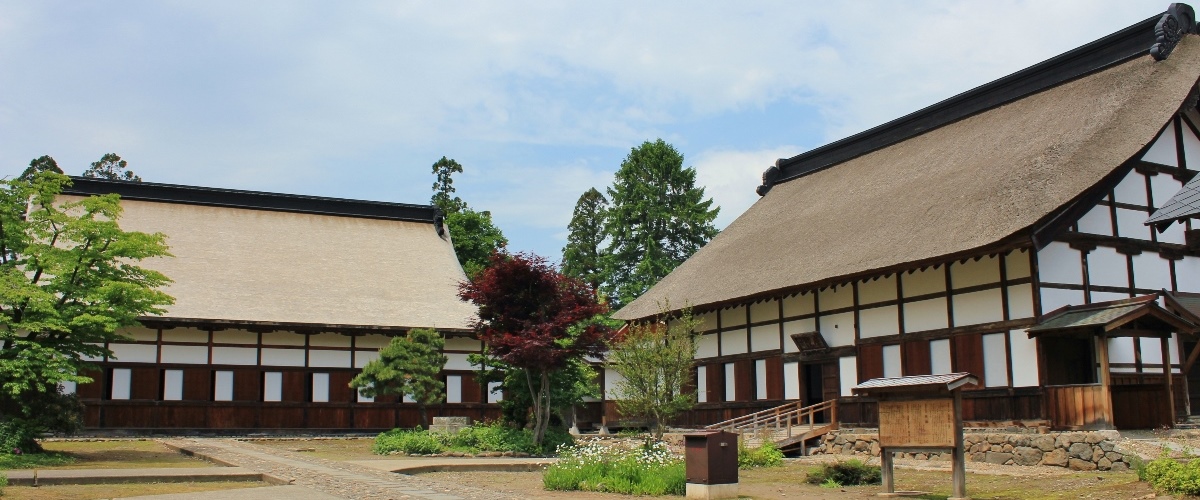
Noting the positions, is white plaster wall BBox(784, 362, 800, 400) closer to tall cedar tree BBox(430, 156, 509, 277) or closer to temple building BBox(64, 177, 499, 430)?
temple building BBox(64, 177, 499, 430)

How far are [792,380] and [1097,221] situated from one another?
9774 mm

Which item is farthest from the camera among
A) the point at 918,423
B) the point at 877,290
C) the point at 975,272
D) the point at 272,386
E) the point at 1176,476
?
the point at 272,386

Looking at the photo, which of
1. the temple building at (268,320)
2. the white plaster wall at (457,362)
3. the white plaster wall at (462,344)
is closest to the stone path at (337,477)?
the temple building at (268,320)

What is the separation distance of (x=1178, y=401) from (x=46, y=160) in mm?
71501

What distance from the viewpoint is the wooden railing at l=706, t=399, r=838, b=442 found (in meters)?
27.7

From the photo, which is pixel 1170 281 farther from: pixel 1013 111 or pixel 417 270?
pixel 417 270

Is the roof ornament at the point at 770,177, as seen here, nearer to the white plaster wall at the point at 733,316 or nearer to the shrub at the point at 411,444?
the white plaster wall at the point at 733,316

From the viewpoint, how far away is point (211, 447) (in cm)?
2791

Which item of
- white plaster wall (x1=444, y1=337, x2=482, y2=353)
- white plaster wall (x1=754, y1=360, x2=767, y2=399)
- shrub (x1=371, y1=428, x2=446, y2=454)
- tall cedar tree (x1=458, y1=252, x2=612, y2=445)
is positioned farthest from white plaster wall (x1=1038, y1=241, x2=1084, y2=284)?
white plaster wall (x1=444, y1=337, x2=482, y2=353)

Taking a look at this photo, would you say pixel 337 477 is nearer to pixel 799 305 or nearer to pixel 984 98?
pixel 799 305

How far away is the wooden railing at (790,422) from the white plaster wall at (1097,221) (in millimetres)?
8089

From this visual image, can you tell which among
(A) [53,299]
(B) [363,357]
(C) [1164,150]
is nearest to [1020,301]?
(C) [1164,150]

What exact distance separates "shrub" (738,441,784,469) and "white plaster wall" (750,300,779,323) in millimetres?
7108

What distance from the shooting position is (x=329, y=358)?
125 ft
